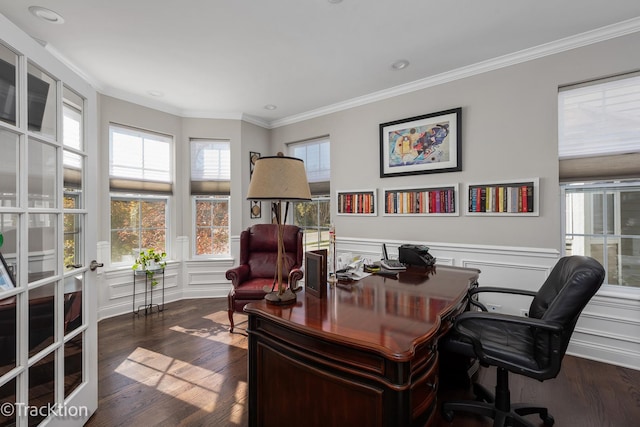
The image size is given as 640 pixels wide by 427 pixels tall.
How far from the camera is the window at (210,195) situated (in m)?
4.13

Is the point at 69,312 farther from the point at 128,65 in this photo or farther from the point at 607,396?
the point at 607,396

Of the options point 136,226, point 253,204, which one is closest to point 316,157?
point 253,204

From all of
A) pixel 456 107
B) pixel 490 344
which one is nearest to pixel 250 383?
pixel 490 344

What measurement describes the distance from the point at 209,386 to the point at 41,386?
964 mm

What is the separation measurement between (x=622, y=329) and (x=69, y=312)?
13.1ft

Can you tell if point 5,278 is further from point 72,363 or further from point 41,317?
point 72,363

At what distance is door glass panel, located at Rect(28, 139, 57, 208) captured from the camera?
133cm

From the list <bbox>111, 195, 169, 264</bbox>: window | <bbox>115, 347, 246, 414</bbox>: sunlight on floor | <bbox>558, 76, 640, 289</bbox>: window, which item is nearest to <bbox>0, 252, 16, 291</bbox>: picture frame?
<bbox>115, 347, 246, 414</bbox>: sunlight on floor

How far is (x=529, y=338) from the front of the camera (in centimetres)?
Answer: 163

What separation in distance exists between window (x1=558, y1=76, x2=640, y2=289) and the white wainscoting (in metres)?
0.28

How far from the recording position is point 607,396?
1896 mm

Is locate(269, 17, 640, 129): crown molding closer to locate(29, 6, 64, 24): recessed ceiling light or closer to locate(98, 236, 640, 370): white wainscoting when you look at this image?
locate(98, 236, 640, 370): white wainscoting

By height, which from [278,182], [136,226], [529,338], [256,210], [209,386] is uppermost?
[278,182]

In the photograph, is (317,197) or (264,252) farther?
(317,197)
